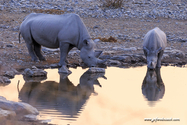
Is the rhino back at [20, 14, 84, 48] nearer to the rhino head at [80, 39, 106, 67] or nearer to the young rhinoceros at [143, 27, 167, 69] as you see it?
the rhino head at [80, 39, 106, 67]

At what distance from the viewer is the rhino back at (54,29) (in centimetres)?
945

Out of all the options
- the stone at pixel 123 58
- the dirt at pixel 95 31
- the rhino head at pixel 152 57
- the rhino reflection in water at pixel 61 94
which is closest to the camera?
the rhino reflection in water at pixel 61 94

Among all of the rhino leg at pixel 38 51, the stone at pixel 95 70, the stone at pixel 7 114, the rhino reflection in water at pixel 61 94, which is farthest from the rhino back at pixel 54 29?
the stone at pixel 7 114

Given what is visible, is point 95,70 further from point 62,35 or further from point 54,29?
point 54,29

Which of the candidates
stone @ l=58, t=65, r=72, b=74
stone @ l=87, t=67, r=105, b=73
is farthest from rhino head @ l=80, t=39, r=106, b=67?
stone @ l=58, t=65, r=72, b=74

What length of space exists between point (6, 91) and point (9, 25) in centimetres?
975

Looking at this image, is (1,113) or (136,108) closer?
(1,113)

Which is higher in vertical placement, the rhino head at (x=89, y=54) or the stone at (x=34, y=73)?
the rhino head at (x=89, y=54)

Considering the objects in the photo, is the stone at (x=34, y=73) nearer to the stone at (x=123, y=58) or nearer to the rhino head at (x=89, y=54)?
the rhino head at (x=89, y=54)

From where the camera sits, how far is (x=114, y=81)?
8.51 meters

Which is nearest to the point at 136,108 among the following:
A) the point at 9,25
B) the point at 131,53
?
the point at 131,53

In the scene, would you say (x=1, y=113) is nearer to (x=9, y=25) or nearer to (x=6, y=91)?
(x=6, y=91)

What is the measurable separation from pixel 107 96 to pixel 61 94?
1.07 meters

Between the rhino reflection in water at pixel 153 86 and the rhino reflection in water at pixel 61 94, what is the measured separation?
1.29 metres
